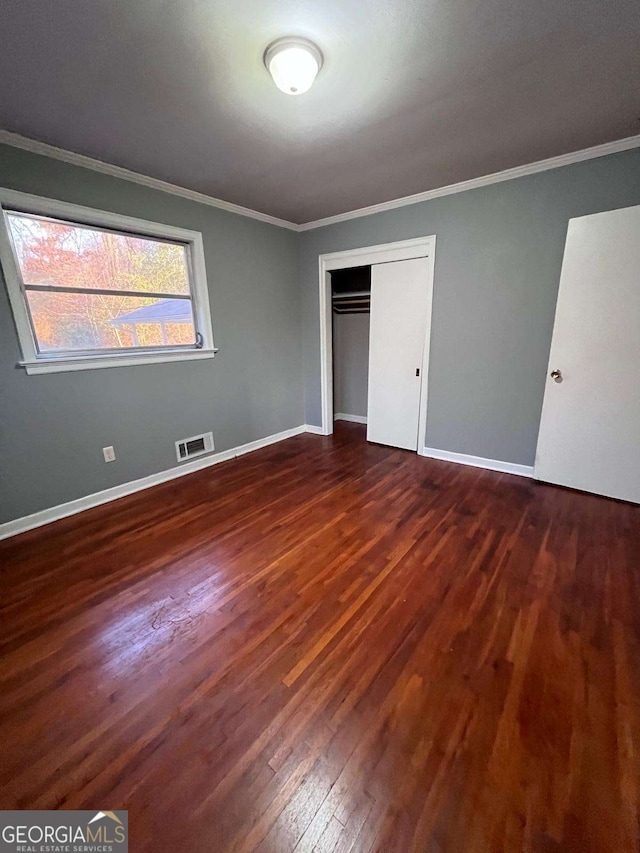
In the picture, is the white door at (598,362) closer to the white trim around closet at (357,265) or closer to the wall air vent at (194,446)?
the white trim around closet at (357,265)

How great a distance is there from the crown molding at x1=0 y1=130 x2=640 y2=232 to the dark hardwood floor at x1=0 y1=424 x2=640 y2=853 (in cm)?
256

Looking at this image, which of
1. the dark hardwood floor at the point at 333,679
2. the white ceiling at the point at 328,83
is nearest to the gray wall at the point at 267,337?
the white ceiling at the point at 328,83

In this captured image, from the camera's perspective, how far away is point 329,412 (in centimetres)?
448

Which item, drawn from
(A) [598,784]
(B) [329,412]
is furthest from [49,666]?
(B) [329,412]

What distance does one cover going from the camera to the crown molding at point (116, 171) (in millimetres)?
2100

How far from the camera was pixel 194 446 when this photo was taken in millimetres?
3396

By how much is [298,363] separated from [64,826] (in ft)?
13.2

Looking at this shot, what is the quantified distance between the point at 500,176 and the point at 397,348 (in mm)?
1646

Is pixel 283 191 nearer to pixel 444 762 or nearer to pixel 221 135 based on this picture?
pixel 221 135

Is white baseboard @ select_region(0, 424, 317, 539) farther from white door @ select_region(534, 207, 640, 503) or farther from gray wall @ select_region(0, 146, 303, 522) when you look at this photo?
white door @ select_region(534, 207, 640, 503)

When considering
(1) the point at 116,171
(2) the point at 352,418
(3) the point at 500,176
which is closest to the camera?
(1) the point at 116,171

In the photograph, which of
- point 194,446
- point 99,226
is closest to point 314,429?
point 194,446

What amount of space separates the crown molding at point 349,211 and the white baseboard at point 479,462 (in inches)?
95.0

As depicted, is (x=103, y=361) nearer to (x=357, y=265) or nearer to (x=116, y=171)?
(x=116, y=171)
